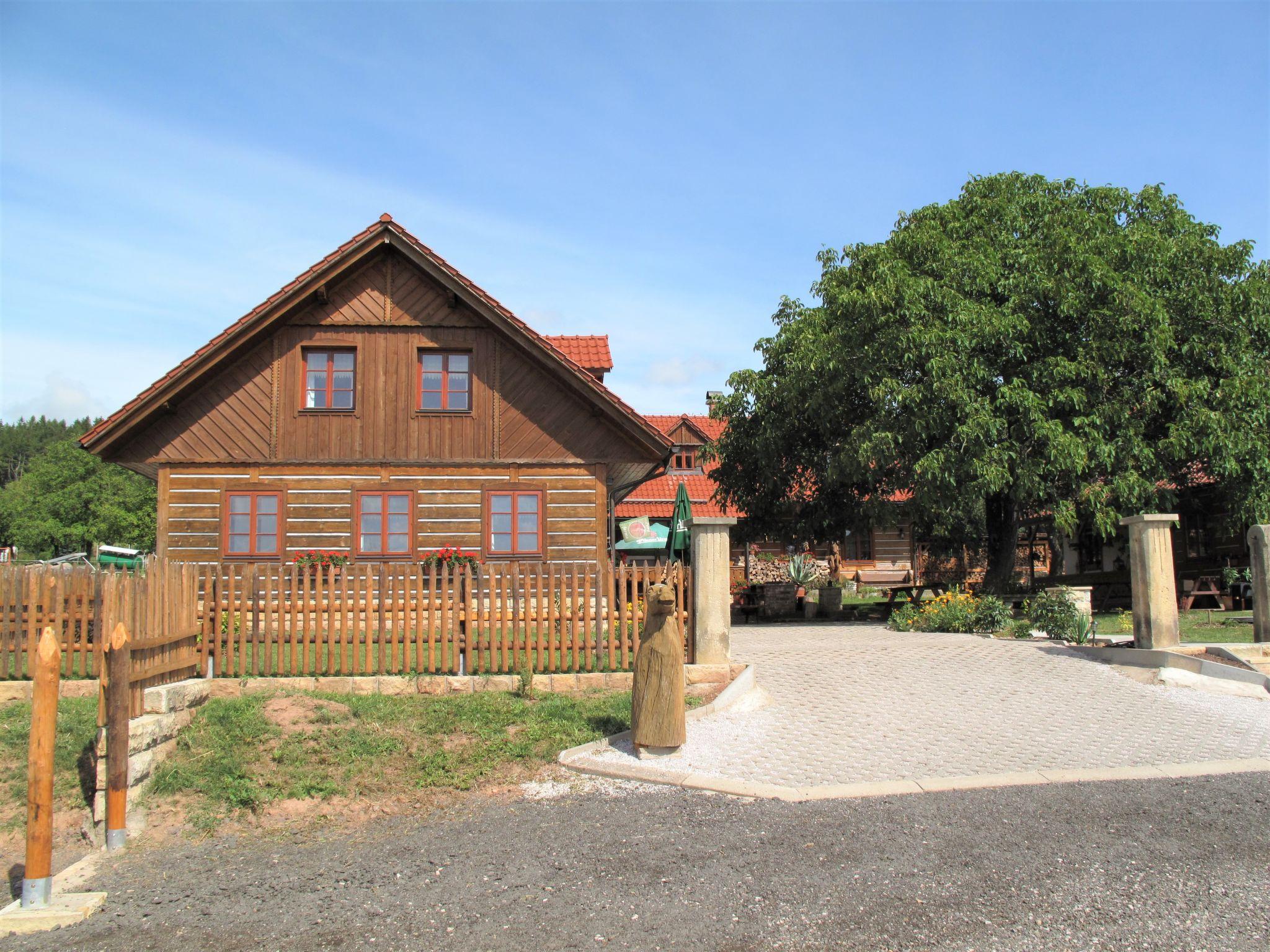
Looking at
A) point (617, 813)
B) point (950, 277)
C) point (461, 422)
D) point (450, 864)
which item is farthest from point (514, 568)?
point (950, 277)

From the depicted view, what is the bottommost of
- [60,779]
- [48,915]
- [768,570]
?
[48,915]

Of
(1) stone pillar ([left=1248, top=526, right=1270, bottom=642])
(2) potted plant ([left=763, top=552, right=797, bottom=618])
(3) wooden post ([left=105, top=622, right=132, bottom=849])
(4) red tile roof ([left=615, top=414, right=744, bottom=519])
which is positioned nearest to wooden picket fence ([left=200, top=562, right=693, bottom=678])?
(3) wooden post ([left=105, top=622, right=132, bottom=849])

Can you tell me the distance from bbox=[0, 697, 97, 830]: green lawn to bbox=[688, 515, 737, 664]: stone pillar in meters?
5.88

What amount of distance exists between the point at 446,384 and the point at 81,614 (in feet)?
26.8

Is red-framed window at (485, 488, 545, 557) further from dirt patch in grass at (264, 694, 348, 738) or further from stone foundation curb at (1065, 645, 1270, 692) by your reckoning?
stone foundation curb at (1065, 645, 1270, 692)

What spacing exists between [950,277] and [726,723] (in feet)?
42.8

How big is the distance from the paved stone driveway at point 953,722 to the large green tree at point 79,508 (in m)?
61.9

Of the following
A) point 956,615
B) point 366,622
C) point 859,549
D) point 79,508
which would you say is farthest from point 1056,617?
point 79,508

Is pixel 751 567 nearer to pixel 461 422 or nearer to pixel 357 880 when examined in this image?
pixel 461 422

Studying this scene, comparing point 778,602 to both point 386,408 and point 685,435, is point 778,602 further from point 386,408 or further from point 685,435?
point 685,435

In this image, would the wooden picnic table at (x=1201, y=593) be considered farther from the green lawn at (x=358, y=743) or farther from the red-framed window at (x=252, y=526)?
the red-framed window at (x=252, y=526)

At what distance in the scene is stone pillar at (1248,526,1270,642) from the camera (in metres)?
12.8

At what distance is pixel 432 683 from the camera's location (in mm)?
10305

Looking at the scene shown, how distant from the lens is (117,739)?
22.3ft
